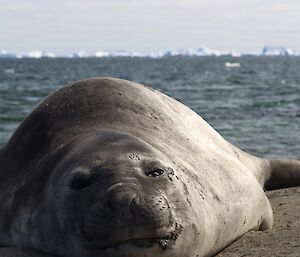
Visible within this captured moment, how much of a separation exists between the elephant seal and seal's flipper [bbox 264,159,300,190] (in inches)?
47.3

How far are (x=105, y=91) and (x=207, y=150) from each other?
764 millimetres

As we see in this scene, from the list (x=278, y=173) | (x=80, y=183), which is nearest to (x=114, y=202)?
(x=80, y=183)

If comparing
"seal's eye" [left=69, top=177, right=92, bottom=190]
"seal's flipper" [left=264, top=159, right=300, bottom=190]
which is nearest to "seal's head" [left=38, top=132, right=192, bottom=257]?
"seal's eye" [left=69, top=177, right=92, bottom=190]

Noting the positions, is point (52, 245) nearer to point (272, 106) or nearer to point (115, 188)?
point (115, 188)

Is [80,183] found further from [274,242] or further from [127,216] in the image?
[274,242]

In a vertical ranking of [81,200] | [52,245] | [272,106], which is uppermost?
[81,200]

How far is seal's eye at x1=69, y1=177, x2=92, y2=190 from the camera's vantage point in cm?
358

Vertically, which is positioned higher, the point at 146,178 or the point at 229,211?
the point at 146,178

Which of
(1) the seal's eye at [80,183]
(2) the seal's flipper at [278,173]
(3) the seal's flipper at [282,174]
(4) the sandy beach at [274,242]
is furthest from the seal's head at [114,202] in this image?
(3) the seal's flipper at [282,174]

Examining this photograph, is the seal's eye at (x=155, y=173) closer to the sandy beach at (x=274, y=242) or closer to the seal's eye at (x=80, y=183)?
the seal's eye at (x=80, y=183)

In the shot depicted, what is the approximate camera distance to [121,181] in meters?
3.50

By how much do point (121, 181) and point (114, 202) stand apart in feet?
0.50

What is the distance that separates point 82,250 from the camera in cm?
352

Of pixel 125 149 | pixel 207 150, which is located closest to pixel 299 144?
pixel 207 150
